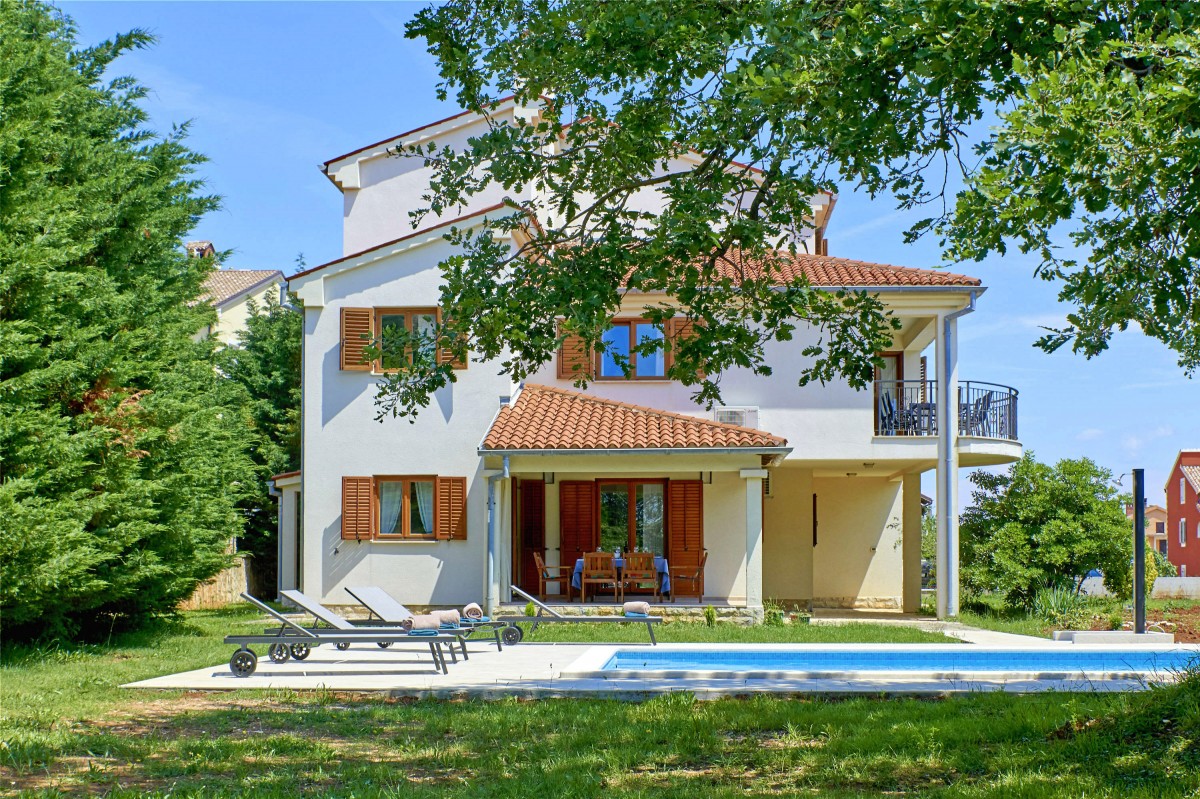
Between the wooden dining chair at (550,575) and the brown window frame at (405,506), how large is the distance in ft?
6.78

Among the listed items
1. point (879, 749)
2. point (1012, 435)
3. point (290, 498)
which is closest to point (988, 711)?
point (879, 749)

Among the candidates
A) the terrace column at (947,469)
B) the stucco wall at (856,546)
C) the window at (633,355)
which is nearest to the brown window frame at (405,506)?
the window at (633,355)

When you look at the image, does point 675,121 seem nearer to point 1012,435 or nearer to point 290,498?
point 1012,435

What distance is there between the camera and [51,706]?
32.6 feet

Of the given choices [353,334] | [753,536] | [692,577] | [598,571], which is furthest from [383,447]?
[753,536]

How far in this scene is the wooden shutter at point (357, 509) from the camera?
20812 millimetres

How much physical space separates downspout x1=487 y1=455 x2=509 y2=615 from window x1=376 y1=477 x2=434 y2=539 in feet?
5.34

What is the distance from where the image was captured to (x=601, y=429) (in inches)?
800

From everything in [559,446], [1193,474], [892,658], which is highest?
[559,446]

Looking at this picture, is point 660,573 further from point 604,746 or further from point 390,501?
point 604,746

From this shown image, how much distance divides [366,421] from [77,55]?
7884 millimetres

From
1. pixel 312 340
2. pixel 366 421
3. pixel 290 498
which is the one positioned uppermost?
pixel 312 340

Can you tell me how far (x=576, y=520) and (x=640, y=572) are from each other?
2.04 metres

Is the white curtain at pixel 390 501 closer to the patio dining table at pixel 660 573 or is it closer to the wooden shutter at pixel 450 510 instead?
the wooden shutter at pixel 450 510
